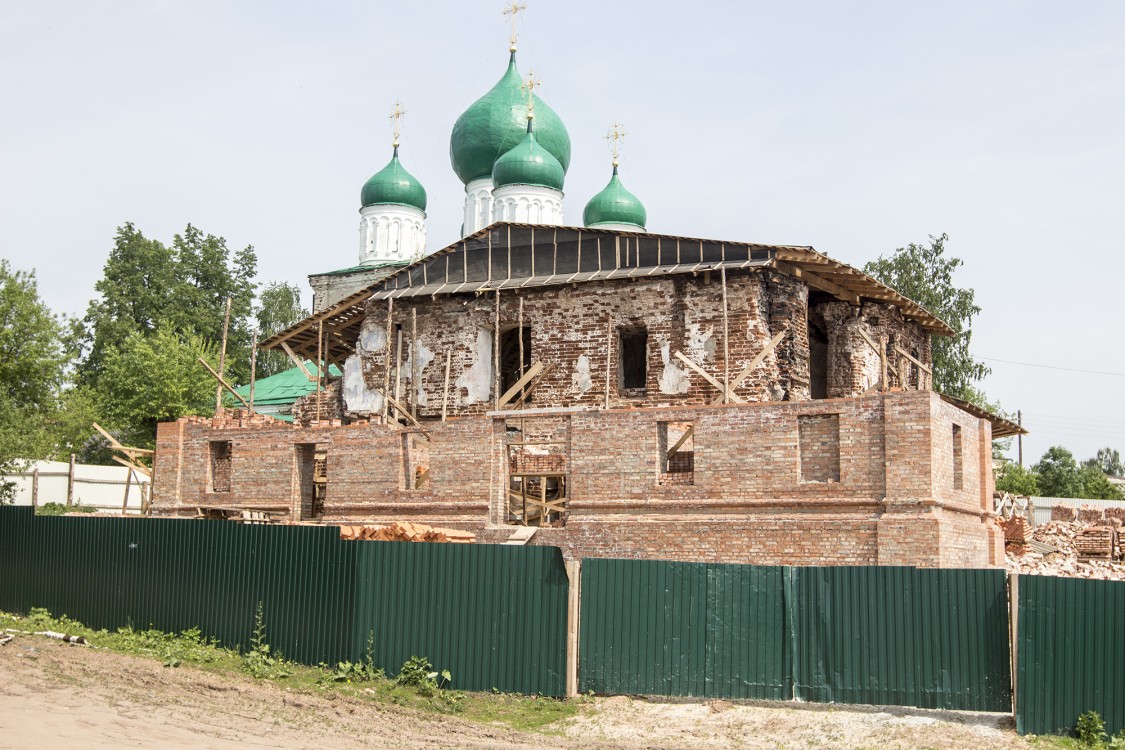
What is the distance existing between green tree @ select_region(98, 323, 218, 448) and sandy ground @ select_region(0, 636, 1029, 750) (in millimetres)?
27345

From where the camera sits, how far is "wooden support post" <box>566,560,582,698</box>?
12.3 m

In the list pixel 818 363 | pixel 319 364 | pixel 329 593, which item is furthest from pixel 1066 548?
pixel 329 593

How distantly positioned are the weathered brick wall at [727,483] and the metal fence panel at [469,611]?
13.8ft

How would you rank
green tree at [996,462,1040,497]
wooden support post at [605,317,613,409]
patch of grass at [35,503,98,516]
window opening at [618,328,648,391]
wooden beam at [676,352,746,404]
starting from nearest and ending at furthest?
wooden beam at [676,352,746,404]
wooden support post at [605,317,613,409]
window opening at [618,328,648,391]
patch of grass at [35,503,98,516]
green tree at [996,462,1040,497]

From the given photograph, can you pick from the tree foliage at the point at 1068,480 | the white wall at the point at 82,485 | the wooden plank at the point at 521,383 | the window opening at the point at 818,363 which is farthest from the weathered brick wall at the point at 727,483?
the tree foliage at the point at 1068,480

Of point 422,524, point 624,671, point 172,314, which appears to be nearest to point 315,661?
point 624,671

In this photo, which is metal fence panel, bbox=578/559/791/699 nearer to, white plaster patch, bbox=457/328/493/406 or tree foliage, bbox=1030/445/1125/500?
white plaster patch, bbox=457/328/493/406

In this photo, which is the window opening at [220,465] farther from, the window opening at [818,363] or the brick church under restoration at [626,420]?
the window opening at [818,363]

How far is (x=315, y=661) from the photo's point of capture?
13.4m

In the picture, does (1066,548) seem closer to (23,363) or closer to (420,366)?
(420,366)

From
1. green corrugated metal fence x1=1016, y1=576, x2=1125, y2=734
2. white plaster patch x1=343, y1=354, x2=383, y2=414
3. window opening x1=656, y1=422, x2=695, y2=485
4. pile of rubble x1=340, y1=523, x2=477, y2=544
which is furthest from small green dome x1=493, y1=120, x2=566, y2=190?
green corrugated metal fence x1=1016, y1=576, x2=1125, y2=734

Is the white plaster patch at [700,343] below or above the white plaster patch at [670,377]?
above

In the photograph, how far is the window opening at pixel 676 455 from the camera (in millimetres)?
16797

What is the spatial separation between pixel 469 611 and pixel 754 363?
750cm
